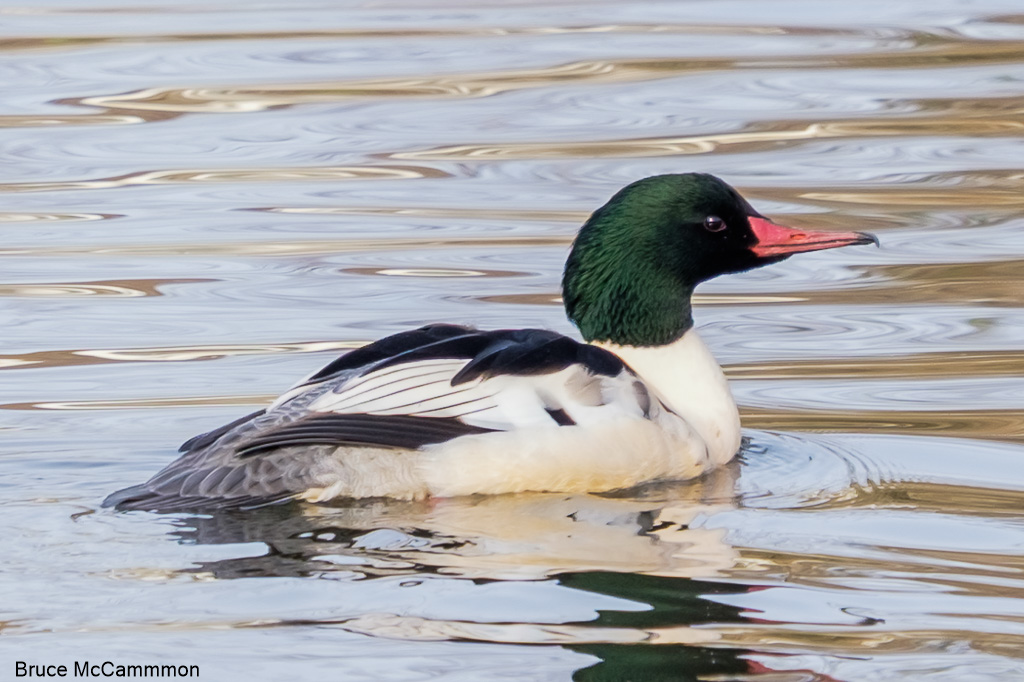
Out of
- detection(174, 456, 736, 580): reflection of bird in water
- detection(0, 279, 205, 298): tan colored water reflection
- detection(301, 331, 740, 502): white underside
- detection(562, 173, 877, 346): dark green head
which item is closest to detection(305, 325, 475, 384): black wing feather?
detection(301, 331, 740, 502): white underside

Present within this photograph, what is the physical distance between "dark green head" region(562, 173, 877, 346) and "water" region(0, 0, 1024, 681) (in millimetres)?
612

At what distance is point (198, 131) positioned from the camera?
12828 millimetres

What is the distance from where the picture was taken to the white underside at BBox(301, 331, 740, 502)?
5.84 metres

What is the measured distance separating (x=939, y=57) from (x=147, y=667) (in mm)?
11230

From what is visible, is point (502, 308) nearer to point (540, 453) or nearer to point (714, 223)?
point (714, 223)

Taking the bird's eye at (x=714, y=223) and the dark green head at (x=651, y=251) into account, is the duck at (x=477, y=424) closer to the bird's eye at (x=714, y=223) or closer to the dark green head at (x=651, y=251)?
the dark green head at (x=651, y=251)

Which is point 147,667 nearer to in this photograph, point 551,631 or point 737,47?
point 551,631

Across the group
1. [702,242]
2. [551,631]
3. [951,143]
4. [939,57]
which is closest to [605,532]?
[551,631]

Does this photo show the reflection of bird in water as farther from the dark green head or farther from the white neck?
the dark green head

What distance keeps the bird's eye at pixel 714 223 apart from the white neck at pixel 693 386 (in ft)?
1.29

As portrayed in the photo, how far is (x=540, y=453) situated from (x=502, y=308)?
3.10 meters

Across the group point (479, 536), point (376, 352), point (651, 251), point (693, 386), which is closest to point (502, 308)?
point (651, 251)

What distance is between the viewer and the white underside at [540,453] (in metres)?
5.84

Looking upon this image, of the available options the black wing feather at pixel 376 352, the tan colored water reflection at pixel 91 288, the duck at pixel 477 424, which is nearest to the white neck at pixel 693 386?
the duck at pixel 477 424
